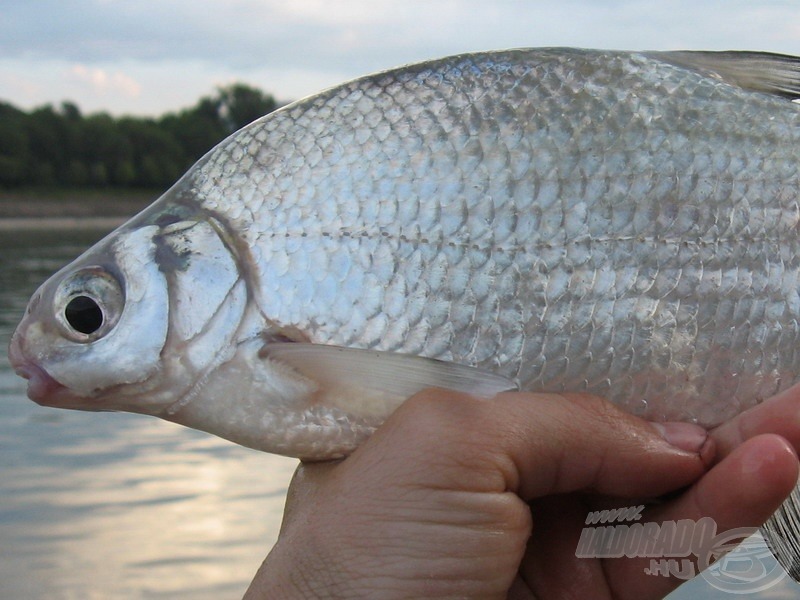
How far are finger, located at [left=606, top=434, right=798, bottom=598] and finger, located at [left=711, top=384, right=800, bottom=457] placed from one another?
0.28 feet

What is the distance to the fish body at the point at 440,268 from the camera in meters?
2.11

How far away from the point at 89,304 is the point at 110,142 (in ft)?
253

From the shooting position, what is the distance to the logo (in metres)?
2.20

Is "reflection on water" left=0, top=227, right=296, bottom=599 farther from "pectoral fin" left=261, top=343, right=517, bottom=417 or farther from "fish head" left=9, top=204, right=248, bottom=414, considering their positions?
"pectoral fin" left=261, top=343, right=517, bottom=417

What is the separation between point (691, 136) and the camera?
2.28 metres

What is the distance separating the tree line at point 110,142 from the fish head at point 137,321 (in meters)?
66.7

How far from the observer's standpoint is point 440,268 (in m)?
2.12

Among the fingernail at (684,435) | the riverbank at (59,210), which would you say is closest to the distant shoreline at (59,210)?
the riverbank at (59,210)

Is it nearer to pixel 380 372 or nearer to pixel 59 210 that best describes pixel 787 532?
pixel 380 372

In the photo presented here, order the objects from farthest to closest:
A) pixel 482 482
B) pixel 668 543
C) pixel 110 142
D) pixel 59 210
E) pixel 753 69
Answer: pixel 110 142, pixel 59 210, pixel 753 69, pixel 668 543, pixel 482 482

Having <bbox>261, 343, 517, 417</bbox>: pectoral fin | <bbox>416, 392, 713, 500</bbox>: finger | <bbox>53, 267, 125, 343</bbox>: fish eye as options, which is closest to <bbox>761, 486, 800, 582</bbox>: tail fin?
<bbox>416, 392, 713, 500</bbox>: finger

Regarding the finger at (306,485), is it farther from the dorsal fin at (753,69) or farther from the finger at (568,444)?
the dorsal fin at (753,69)

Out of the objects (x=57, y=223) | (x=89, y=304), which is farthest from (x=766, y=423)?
(x=57, y=223)

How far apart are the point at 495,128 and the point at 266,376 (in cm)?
80
